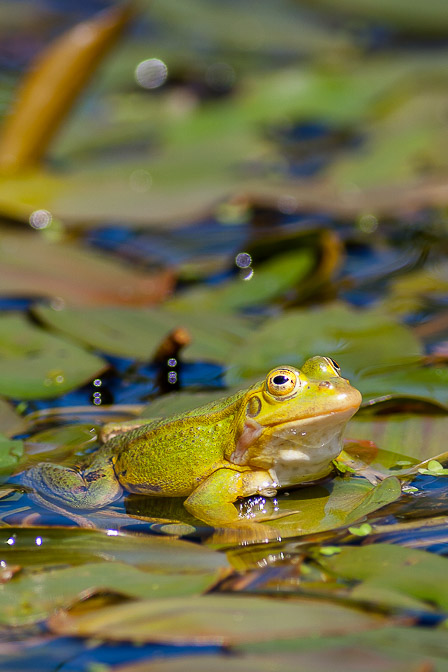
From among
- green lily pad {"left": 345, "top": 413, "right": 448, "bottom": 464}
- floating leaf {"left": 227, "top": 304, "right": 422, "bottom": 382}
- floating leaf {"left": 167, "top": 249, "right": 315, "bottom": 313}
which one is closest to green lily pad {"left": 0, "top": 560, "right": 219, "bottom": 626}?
green lily pad {"left": 345, "top": 413, "right": 448, "bottom": 464}

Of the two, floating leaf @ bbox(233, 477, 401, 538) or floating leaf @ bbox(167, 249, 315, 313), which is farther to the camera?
floating leaf @ bbox(167, 249, 315, 313)

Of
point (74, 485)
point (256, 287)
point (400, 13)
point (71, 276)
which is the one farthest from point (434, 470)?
point (400, 13)

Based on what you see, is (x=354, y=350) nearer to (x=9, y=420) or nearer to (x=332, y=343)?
(x=332, y=343)

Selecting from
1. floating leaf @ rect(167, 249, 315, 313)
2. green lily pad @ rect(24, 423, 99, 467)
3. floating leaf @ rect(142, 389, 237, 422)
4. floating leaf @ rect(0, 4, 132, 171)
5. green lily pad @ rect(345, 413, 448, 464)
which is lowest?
green lily pad @ rect(345, 413, 448, 464)

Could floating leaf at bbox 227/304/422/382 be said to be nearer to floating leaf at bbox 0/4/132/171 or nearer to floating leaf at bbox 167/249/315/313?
floating leaf at bbox 167/249/315/313

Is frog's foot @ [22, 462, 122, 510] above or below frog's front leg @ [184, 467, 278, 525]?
above

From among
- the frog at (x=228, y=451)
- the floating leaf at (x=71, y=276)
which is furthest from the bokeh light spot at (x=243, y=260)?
the frog at (x=228, y=451)
